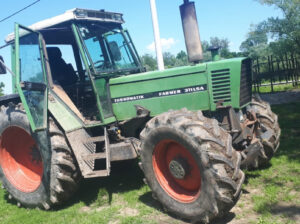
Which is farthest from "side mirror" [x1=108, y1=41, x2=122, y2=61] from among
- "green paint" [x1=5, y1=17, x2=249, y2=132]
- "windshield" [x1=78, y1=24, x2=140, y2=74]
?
"green paint" [x1=5, y1=17, x2=249, y2=132]

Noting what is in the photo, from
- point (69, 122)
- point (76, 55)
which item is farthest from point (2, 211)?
point (76, 55)

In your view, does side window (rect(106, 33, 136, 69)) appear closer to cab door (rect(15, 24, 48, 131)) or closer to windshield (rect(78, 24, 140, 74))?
windshield (rect(78, 24, 140, 74))

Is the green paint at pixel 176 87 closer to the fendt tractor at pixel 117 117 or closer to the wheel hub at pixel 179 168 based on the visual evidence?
the fendt tractor at pixel 117 117

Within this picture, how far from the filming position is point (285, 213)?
150 inches

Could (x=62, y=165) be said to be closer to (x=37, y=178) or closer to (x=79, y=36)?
(x=37, y=178)

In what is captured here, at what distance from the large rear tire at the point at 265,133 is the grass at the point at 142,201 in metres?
0.25

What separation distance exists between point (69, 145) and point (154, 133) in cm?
152

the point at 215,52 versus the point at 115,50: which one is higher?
the point at 115,50

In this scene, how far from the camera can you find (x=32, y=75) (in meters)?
5.08

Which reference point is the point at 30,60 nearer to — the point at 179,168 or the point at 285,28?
the point at 179,168

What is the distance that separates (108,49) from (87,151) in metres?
1.86

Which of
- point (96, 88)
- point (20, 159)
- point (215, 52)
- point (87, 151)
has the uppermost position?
point (215, 52)

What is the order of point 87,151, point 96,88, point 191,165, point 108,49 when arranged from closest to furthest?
point 191,165
point 87,151
point 96,88
point 108,49

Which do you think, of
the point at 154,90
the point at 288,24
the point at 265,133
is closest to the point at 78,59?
the point at 154,90
